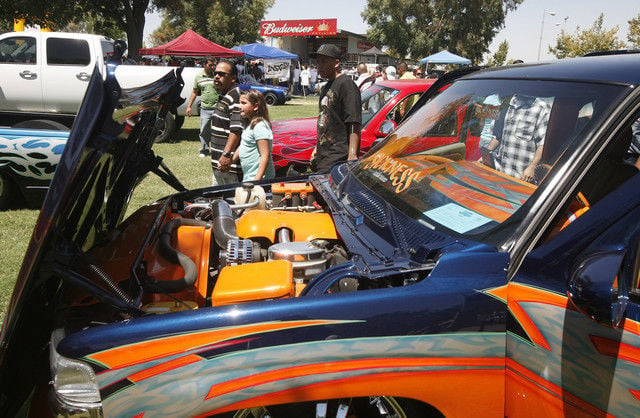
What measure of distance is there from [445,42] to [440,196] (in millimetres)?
54774

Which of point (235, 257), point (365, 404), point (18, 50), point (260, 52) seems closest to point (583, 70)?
point (365, 404)

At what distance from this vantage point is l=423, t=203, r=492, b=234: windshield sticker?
2076mm

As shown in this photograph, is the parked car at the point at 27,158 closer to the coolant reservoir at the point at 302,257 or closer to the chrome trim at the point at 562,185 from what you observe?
the coolant reservoir at the point at 302,257

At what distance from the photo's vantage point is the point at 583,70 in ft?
7.43

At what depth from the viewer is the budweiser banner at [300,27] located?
1903 inches

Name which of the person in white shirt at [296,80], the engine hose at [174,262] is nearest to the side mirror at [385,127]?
the engine hose at [174,262]

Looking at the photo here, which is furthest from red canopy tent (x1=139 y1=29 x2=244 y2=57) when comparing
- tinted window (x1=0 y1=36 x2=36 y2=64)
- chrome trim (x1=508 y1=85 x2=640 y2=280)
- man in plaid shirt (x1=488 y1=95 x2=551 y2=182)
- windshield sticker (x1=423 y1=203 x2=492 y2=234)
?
chrome trim (x1=508 y1=85 x2=640 y2=280)

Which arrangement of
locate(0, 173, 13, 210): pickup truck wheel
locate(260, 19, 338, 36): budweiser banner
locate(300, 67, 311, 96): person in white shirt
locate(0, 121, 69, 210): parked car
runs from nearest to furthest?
locate(0, 121, 69, 210): parked car → locate(0, 173, 13, 210): pickup truck wheel → locate(300, 67, 311, 96): person in white shirt → locate(260, 19, 338, 36): budweiser banner

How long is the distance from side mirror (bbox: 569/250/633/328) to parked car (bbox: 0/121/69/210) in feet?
19.0

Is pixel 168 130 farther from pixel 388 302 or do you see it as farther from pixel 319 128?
pixel 388 302

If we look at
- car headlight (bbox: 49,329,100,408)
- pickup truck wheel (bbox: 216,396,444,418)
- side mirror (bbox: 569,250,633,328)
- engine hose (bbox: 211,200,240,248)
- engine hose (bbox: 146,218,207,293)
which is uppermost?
side mirror (bbox: 569,250,633,328)

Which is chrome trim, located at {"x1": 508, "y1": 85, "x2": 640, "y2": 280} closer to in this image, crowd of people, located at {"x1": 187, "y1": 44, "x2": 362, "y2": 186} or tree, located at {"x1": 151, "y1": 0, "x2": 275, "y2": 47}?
crowd of people, located at {"x1": 187, "y1": 44, "x2": 362, "y2": 186}

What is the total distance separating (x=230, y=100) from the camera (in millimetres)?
5617

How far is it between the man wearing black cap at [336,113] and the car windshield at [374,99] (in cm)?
197
